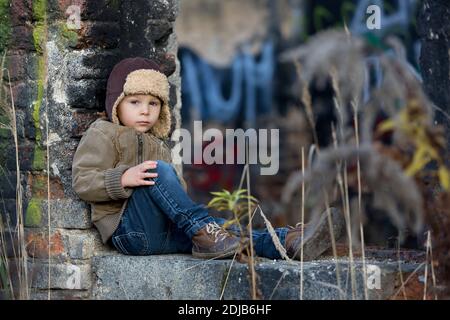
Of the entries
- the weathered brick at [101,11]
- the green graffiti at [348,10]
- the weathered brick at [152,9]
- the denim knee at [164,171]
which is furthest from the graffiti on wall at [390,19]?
the denim knee at [164,171]

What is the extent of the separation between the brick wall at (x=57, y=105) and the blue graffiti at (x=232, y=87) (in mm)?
4080

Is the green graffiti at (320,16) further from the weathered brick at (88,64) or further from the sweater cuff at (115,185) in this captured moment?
the sweater cuff at (115,185)

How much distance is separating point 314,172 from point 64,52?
7.25 ft

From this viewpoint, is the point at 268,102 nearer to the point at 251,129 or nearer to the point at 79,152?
the point at 251,129

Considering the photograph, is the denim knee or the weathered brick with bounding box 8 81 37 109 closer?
the denim knee

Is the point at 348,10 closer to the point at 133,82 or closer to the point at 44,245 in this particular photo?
the point at 133,82

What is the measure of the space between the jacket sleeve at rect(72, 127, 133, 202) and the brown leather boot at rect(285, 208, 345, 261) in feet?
2.47

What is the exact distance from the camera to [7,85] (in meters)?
5.68

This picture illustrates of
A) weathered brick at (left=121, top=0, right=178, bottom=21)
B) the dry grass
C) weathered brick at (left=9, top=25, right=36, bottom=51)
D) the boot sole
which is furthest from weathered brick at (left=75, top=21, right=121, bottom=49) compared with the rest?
the boot sole

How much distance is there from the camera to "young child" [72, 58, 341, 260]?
5180 mm

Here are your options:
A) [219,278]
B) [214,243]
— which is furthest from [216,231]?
[219,278]

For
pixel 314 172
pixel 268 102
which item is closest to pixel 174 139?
pixel 314 172

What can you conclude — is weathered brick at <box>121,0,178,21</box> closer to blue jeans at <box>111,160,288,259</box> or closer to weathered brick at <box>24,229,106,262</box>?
blue jeans at <box>111,160,288,259</box>

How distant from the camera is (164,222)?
5.35 metres
